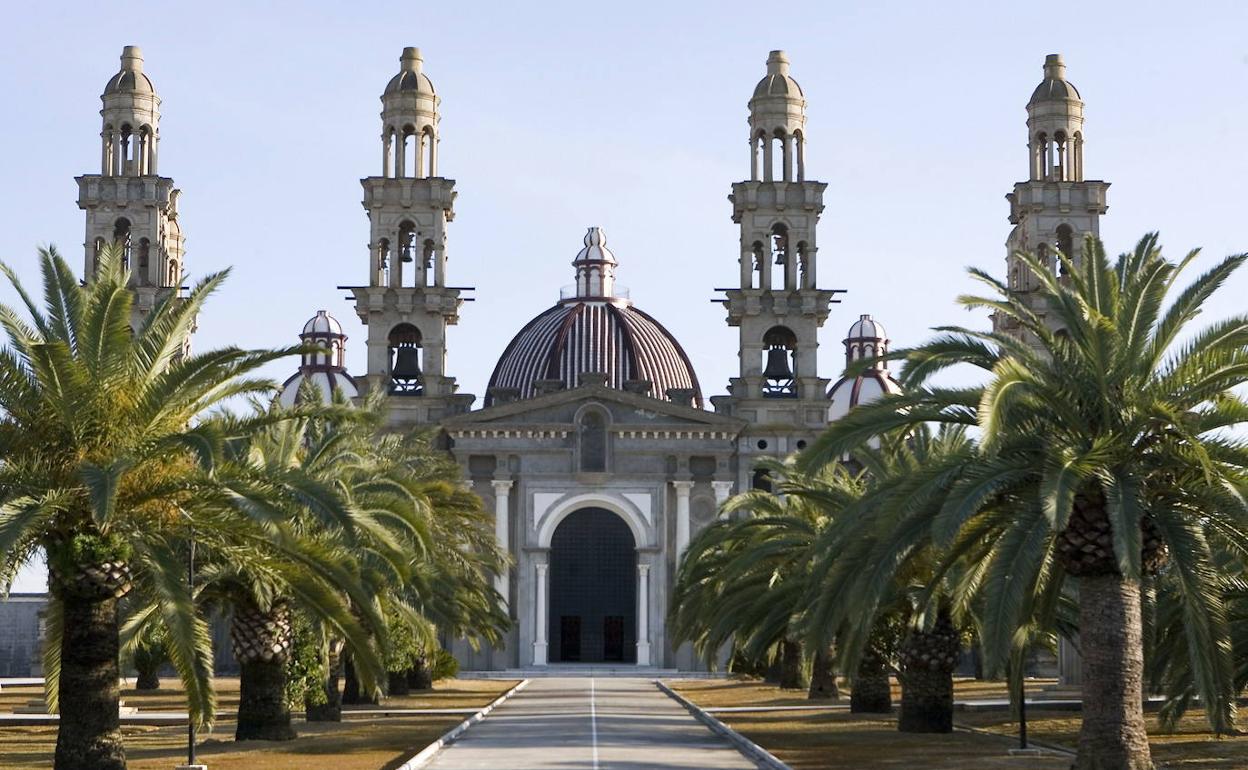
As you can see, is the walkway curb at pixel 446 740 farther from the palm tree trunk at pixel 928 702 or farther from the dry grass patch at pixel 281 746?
the palm tree trunk at pixel 928 702

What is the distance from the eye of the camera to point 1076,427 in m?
24.9

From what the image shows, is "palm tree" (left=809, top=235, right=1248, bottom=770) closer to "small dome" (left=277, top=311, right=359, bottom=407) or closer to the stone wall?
the stone wall

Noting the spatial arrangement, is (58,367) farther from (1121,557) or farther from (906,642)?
(906,642)

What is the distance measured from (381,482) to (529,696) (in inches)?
903

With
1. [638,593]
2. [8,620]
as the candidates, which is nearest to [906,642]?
[638,593]

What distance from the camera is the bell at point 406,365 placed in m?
83.3

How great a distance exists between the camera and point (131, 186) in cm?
7850

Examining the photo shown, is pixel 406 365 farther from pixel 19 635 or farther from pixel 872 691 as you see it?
pixel 872 691

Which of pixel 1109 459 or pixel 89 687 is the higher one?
pixel 1109 459

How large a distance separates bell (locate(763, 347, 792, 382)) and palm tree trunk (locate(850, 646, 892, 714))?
133 feet

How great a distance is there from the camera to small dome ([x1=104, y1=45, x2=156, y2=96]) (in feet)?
255

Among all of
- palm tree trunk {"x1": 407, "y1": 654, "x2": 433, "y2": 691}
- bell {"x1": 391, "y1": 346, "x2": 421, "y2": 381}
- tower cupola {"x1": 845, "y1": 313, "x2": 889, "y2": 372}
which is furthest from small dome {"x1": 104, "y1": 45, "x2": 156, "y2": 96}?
tower cupola {"x1": 845, "y1": 313, "x2": 889, "y2": 372}

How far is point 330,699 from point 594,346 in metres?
52.6

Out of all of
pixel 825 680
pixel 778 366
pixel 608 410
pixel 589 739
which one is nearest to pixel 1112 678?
pixel 589 739
